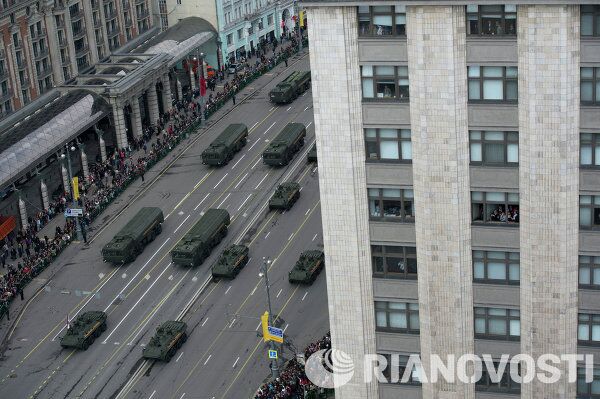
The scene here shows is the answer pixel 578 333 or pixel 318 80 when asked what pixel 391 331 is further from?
pixel 318 80

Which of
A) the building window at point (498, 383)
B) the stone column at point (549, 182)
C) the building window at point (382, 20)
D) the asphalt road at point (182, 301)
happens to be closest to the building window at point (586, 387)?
the stone column at point (549, 182)

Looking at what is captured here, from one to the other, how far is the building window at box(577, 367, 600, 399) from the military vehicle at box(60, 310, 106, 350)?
189 ft

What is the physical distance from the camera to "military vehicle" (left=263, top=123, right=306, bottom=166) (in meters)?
155

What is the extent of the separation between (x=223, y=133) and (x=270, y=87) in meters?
26.7

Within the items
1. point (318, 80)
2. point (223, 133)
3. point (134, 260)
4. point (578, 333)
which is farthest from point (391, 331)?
point (223, 133)

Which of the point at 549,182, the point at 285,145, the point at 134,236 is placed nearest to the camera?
the point at 549,182

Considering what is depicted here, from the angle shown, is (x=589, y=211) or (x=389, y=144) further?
(x=389, y=144)

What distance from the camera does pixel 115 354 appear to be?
4695 inches

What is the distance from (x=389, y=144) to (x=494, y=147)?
228 inches

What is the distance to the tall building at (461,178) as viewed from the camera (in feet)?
221

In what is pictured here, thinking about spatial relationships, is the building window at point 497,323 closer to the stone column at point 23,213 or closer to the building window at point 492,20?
the building window at point 492,20

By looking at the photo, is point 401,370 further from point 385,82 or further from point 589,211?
point 385,82

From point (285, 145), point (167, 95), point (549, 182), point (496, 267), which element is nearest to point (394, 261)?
point (496, 267)

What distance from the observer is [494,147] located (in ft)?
230
